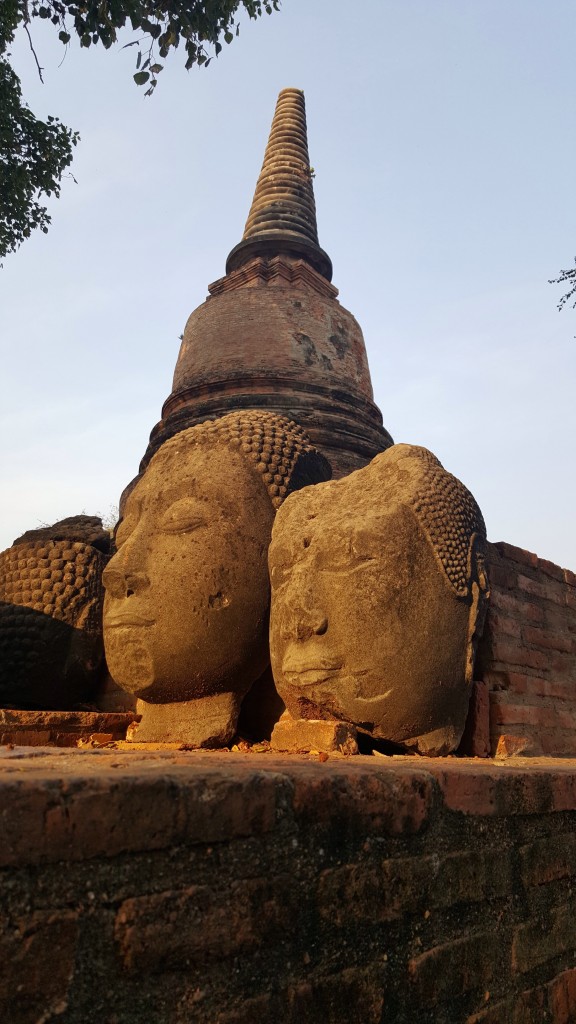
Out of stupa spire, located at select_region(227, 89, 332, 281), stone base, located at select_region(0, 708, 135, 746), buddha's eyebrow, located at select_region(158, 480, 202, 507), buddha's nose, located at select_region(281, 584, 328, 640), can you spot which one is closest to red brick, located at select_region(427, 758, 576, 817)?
buddha's nose, located at select_region(281, 584, 328, 640)

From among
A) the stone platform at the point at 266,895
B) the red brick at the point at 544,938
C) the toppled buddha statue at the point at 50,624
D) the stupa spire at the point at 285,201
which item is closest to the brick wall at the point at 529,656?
the red brick at the point at 544,938

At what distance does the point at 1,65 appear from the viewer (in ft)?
25.2

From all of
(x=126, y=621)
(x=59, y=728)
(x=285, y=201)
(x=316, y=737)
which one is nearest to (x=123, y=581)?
(x=126, y=621)

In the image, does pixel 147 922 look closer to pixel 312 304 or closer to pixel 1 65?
pixel 312 304

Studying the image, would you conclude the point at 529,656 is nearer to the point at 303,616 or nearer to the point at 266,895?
the point at 303,616

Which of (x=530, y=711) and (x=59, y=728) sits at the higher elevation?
(x=530, y=711)

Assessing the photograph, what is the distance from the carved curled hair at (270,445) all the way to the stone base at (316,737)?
1.16 m

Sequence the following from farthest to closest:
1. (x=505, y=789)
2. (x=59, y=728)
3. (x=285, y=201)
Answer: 1. (x=285, y=201)
2. (x=59, y=728)
3. (x=505, y=789)

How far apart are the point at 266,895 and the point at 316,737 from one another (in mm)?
1625

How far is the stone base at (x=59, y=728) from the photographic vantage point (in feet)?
11.8

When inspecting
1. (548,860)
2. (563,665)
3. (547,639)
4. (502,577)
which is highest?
(502,577)

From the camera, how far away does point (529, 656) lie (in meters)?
3.94

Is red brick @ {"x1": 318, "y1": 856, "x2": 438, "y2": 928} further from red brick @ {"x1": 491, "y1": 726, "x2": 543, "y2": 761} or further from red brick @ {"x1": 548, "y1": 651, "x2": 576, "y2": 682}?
red brick @ {"x1": 548, "y1": 651, "x2": 576, "y2": 682}

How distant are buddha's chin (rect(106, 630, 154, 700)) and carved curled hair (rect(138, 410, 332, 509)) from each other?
3.28 feet
